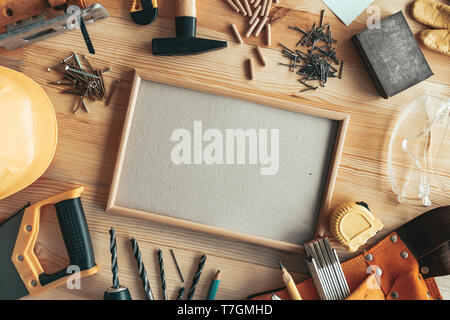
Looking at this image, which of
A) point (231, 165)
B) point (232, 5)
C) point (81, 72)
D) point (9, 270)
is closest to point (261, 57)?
point (232, 5)

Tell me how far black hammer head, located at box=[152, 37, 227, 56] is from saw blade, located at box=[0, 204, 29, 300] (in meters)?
0.57

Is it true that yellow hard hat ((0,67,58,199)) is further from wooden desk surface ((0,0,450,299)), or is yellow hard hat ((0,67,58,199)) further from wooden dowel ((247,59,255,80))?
wooden dowel ((247,59,255,80))

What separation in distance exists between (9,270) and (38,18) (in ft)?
2.06

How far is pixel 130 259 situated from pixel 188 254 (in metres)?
0.15

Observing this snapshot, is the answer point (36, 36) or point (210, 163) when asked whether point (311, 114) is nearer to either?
point (210, 163)

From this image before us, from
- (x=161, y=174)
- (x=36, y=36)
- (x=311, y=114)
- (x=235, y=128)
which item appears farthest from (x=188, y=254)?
(x=36, y=36)

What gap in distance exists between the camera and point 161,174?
856 mm

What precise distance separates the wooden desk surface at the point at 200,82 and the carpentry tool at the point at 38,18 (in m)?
0.03

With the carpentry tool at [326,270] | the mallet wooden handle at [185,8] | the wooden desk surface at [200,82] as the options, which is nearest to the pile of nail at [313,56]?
the wooden desk surface at [200,82]

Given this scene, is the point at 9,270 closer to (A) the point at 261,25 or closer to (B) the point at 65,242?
(B) the point at 65,242

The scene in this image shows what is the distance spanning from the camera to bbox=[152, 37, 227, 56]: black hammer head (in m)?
0.84

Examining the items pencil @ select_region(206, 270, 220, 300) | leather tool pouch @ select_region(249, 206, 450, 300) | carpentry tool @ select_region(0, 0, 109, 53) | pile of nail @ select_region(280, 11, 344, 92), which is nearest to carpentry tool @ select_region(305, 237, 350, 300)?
leather tool pouch @ select_region(249, 206, 450, 300)

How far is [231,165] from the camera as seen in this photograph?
0.87m
